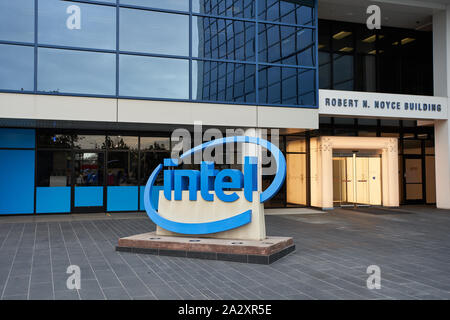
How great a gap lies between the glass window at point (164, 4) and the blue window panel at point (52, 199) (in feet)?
24.4

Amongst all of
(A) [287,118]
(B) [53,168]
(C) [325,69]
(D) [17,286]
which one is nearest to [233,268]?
(D) [17,286]

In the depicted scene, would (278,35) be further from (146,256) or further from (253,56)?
(146,256)

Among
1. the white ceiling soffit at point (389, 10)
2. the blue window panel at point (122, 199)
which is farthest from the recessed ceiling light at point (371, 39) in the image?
the blue window panel at point (122, 199)

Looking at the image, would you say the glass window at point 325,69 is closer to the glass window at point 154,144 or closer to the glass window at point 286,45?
the glass window at point 286,45

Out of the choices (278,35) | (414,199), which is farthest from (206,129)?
(414,199)

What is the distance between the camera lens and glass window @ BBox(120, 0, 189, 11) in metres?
13.9

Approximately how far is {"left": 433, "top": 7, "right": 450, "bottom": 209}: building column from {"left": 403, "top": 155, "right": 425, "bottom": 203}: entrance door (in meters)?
1.75

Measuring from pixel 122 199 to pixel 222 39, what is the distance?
7459mm

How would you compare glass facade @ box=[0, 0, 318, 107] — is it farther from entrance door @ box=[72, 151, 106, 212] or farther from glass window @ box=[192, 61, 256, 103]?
entrance door @ box=[72, 151, 106, 212]

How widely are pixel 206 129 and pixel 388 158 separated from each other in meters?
8.95

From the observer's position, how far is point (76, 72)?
13086 mm

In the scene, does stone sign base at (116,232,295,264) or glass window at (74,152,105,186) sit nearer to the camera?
stone sign base at (116,232,295,264)

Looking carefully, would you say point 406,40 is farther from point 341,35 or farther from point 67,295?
point 67,295

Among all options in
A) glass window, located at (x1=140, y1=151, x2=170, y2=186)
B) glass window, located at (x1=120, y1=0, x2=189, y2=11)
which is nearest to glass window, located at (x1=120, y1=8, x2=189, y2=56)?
glass window, located at (x1=120, y1=0, x2=189, y2=11)
